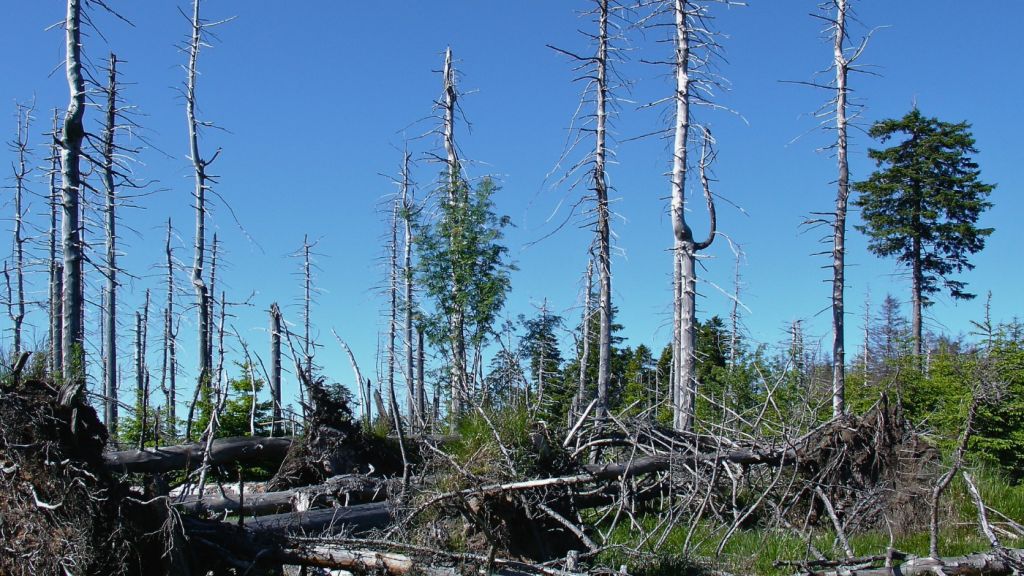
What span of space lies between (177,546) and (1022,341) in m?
14.3

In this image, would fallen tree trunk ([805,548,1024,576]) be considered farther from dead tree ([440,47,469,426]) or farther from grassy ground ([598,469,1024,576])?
dead tree ([440,47,469,426])

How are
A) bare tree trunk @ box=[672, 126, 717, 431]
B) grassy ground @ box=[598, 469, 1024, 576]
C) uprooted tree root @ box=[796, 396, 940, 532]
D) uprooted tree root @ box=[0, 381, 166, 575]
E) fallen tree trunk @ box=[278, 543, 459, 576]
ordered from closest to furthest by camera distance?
uprooted tree root @ box=[0, 381, 166, 575] < fallen tree trunk @ box=[278, 543, 459, 576] < grassy ground @ box=[598, 469, 1024, 576] < uprooted tree root @ box=[796, 396, 940, 532] < bare tree trunk @ box=[672, 126, 717, 431]

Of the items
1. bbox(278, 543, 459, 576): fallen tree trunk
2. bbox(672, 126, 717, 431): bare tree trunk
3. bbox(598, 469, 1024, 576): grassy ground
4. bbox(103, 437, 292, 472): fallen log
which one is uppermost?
bbox(672, 126, 717, 431): bare tree trunk

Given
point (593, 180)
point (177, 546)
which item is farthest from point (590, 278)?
point (177, 546)

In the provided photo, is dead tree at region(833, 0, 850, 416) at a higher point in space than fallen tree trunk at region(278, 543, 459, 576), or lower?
higher

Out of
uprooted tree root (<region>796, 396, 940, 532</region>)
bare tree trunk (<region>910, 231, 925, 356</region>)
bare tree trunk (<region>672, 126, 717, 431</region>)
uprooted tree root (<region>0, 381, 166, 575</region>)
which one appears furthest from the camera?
bare tree trunk (<region>910, 231, 925, 356</region>)

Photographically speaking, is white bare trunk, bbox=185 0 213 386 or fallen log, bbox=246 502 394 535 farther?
white bare trunk, bbox=185 0 213 386

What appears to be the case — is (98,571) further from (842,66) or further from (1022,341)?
(842,66)

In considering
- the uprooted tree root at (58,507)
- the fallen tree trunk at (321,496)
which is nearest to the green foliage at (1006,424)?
the fallen tree trunk at (321,496)

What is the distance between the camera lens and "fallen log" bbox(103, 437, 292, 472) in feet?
28.1

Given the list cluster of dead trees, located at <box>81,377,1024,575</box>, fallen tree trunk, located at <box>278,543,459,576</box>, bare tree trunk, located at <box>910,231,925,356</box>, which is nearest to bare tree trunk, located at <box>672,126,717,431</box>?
cluster of dead trees, located at <box>81,377,1024,575</box>

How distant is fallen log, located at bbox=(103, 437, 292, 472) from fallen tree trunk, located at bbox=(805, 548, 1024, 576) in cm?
649

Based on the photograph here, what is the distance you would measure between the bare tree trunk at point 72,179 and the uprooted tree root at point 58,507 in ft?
29.6

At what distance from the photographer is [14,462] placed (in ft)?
Result: 17.6
